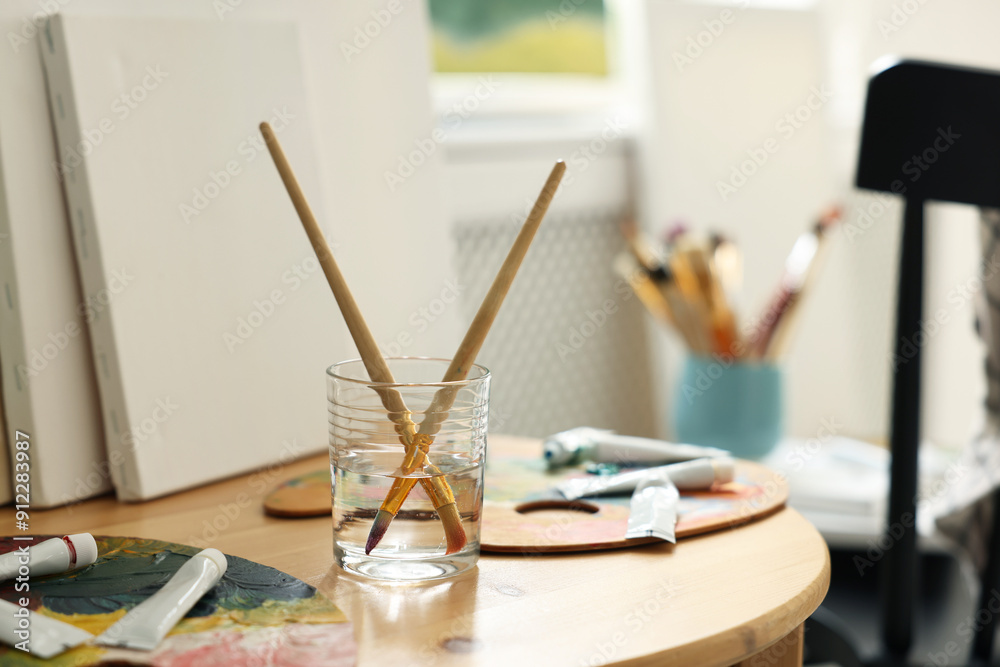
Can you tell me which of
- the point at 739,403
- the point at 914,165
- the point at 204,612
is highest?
the point at 914,165

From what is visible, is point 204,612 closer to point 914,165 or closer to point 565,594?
point 565,594

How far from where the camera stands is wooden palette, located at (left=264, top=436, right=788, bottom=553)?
0.48m

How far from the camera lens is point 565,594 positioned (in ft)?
1.38

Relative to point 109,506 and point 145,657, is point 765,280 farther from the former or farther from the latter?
point 145,657

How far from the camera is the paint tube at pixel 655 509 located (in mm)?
476

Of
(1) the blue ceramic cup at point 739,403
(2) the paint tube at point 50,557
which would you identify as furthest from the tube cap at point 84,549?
(1) the blue ceramic cup at point 739,403

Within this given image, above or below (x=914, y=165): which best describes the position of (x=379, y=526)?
below

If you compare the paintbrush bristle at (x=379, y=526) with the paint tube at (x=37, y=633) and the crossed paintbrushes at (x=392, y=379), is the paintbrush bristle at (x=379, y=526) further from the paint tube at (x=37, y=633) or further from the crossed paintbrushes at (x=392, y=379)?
the paint tube at (x=37, y=633)

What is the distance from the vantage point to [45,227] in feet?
1.75

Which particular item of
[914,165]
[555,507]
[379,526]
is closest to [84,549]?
[379,526]

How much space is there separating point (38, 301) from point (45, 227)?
41 mm

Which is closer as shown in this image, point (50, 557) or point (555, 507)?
point (50, 557)

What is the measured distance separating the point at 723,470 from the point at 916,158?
0.96 feet

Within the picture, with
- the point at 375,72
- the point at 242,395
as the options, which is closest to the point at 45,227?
the point at 242,395
